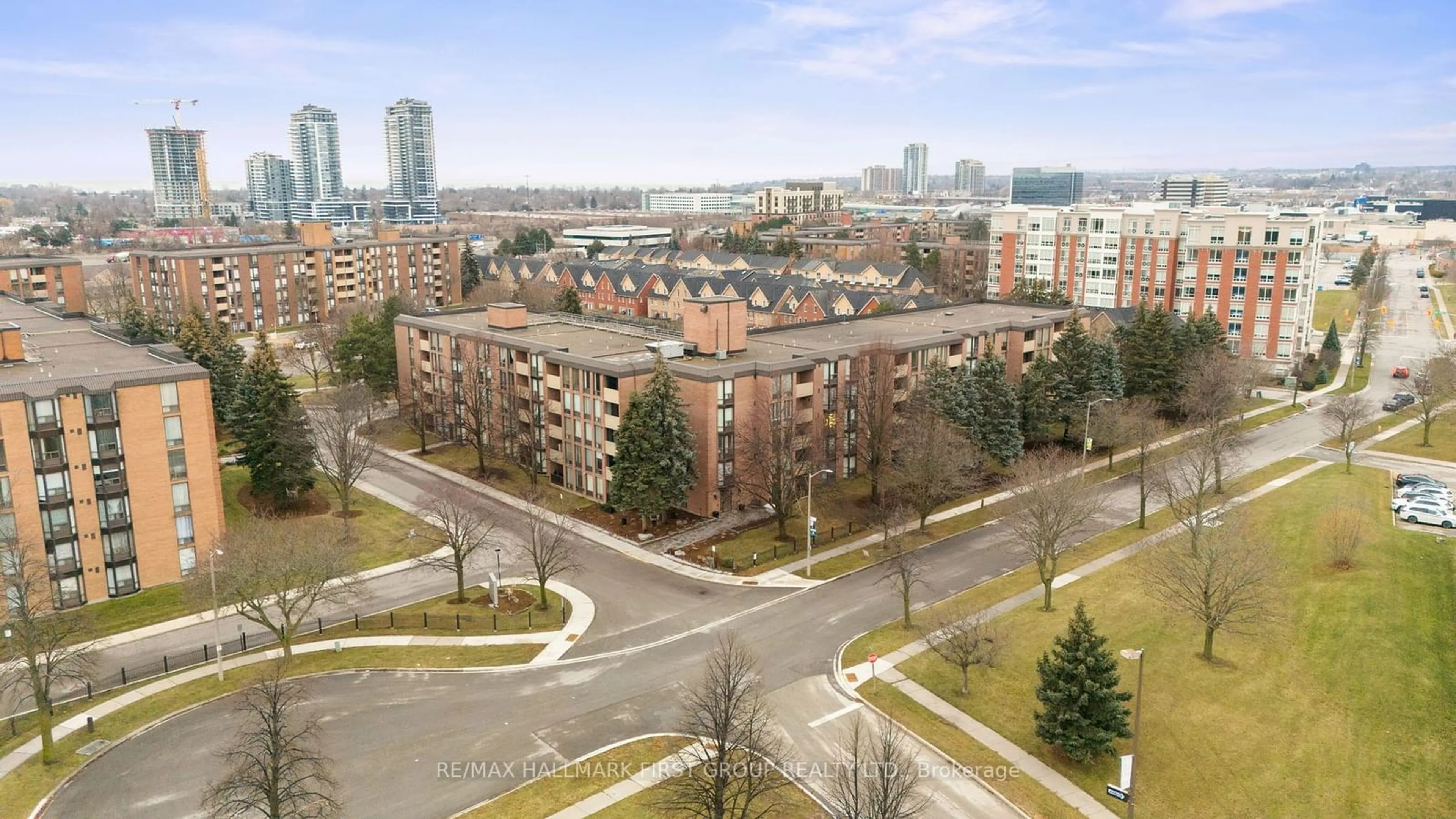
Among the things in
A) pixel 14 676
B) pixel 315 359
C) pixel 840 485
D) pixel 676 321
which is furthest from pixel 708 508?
pixel 676 321

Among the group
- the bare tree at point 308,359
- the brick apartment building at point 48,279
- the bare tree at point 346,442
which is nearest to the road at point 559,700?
the bare tree at point 346,442

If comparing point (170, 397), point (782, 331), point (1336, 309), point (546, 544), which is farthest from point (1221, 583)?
point (1336, 309)

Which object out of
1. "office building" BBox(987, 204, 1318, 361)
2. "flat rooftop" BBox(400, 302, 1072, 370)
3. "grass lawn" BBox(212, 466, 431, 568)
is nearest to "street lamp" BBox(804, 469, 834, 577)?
"flat rooftop" BBox(400, 302, 1072, 370)

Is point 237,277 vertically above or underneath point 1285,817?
above

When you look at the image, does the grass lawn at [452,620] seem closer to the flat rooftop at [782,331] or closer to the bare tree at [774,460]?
the bare tree at [774,460]

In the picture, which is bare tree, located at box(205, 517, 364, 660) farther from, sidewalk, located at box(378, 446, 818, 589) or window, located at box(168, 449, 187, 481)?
sidewalk, located at box(378, 446, 818, 589)

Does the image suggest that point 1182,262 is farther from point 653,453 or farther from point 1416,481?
point 653,453

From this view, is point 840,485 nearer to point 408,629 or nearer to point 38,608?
point 408,629
